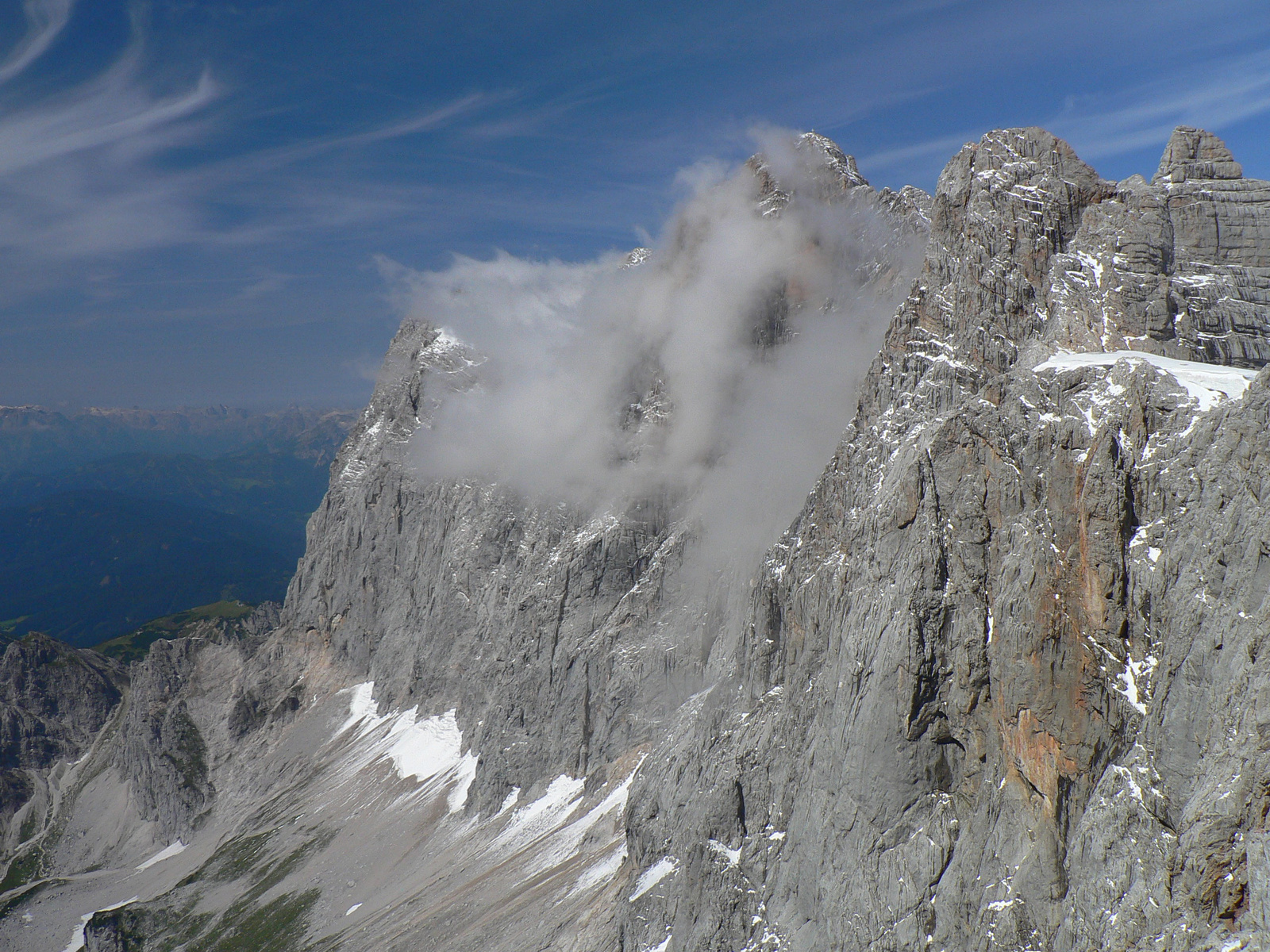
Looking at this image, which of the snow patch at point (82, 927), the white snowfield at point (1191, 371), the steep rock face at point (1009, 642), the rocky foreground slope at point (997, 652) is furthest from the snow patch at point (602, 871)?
the snow patch at point (82, 927)

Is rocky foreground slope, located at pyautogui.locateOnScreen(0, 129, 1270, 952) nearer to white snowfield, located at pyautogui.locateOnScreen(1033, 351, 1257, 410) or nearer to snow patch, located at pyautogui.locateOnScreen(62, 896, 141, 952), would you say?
white snowfield, located at pyautogui.locateOnScreen(1033, 351, 1257, 410)

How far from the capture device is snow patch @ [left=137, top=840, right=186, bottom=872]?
621 ft

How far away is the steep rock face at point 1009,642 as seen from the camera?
38.5 metres

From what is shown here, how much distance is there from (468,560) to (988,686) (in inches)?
5826

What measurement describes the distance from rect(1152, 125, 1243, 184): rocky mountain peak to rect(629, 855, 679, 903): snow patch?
262ft

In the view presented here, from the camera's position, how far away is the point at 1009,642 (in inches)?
1987

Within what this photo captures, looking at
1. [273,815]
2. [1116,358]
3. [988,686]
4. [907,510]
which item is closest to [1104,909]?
[988,686]

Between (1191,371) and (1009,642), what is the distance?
769 inches

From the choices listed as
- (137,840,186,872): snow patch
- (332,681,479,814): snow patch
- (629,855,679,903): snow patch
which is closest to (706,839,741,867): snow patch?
(629,855,679,903): snow patch

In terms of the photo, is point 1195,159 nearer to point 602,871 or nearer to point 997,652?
point 997,652

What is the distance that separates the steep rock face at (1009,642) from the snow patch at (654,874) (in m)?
1.97

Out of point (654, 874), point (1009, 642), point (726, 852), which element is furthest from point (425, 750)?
point (1009, 642)

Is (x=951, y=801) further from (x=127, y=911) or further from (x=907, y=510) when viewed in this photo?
(x=127, y=911)

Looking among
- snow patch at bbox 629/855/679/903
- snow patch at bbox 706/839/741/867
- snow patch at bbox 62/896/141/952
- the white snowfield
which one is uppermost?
the white snowfield
